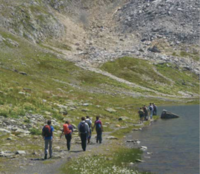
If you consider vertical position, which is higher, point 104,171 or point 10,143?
point 10,143

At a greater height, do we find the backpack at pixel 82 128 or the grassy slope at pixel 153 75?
the grassy slope at pixel 153 75

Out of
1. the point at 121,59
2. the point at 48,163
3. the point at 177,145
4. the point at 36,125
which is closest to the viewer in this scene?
the point at 48,163

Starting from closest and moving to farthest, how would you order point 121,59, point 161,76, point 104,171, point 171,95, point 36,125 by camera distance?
point 104,171
point 36,125
point 171,95
point 161,76
point 121,59

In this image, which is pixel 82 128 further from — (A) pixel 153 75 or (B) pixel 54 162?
(A) pixel 153 75

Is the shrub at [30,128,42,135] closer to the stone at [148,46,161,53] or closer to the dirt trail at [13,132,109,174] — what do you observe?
the dirt trail at [13,132,109,174]

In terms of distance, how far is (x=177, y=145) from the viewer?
28703mm

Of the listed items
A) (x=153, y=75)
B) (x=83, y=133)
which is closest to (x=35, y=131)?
(x=83, y=133)

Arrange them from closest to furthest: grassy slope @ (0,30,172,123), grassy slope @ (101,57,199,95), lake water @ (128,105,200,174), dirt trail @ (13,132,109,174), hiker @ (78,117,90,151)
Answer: dirt trail @ (13,132,109,174) < lake water @ (128,105,200,174) < hiker @ (78,117,90,151) < grassy slope @ (0,30,172,123) < grassy slope @ (101,57,199,95)

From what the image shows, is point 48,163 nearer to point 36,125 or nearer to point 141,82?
point 36,125

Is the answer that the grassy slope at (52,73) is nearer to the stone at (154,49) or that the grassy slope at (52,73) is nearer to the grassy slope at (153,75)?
the grassy slope at (153,75)

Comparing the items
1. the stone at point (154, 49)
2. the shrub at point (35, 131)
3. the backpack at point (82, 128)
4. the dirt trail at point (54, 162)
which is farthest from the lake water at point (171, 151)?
the stone at point (154, 49)

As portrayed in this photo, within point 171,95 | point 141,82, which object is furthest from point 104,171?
point 141,82

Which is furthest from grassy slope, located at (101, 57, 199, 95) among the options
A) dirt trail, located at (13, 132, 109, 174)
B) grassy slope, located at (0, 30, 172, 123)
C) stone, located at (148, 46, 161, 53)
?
dirt trail, located at (13, 132, 109, 174)

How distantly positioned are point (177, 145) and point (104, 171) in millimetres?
12804
